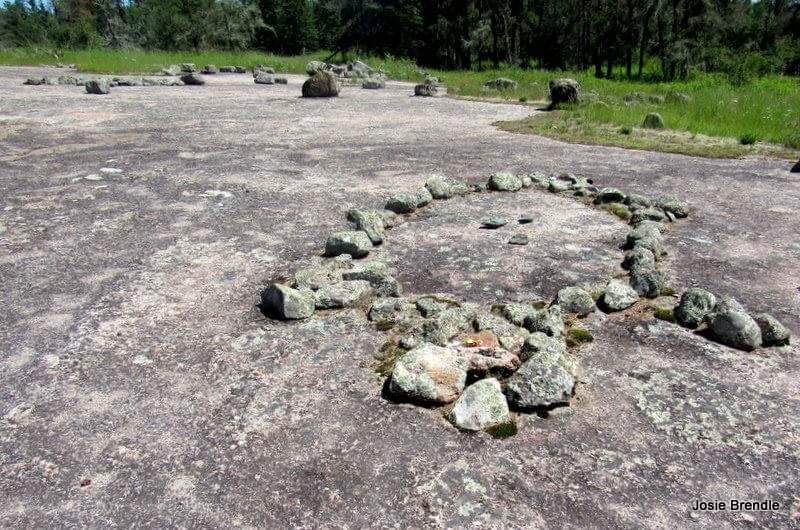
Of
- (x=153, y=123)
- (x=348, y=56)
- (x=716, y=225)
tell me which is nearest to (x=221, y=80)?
(x=153, y=123)

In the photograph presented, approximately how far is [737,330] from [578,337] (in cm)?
102

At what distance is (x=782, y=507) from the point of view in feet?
8.45

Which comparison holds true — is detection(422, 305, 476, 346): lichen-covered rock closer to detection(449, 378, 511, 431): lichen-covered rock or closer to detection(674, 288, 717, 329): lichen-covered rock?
detection(449, 378, 511, 431): lichen-covered rock

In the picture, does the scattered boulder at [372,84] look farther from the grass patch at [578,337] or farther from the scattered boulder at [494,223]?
the grass patch at [578,337]

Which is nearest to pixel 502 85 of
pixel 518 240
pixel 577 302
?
pixel 518 240

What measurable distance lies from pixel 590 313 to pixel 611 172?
17.3 feet

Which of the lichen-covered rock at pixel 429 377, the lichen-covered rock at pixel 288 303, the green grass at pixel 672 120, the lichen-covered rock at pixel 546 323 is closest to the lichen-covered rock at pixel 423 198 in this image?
the lichen-covered rock at pixel 288 303

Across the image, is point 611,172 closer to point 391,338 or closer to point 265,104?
point 391,338

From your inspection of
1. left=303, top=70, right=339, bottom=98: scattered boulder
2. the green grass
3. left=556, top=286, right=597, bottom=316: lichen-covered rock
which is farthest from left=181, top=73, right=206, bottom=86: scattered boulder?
left=556, top=286, right=597, bottom=316: lichen-covered rock

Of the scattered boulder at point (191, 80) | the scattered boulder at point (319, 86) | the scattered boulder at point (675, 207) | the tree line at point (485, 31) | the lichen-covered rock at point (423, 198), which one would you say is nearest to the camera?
the scattered boulder at point (675, 207)

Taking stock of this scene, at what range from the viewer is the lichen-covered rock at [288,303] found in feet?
13.9

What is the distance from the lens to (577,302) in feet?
14.1

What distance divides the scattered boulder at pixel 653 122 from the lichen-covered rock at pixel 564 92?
3.80 meters

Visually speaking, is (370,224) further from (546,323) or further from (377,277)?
(546,323)
